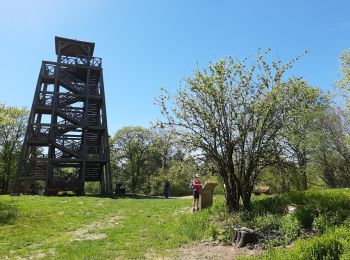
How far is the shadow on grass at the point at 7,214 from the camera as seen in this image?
41.5 feet

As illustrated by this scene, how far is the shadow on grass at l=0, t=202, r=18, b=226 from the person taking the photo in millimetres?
12645

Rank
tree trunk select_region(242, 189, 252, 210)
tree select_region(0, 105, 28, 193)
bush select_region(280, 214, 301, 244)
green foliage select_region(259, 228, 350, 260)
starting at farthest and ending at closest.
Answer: tree select_region(0, 105, 28, 193) → tree trunk select_region(242, 189, 252, 210) → bush select_region(280, 214, 301, 244) → green foliage select_region(259, 228, 350, 260)

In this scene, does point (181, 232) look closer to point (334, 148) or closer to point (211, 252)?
point (211, 252)

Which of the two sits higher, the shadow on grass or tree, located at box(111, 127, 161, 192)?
tree, located at box(111, 127, 161, 192)

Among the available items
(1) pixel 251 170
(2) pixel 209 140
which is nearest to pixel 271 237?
(1) pixel 251 170

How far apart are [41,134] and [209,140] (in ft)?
81.7

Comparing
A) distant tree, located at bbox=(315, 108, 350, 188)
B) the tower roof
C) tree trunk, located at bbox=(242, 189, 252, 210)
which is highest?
the tower roof

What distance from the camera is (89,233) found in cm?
1155

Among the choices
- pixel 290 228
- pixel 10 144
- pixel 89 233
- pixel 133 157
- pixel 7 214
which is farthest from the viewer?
pixel 133 157

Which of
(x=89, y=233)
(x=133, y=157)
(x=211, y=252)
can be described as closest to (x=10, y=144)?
(x=133, y=157)

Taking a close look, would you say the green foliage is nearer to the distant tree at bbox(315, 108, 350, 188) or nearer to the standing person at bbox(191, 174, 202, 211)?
the standing person at bbox(191, 174, 202, 211)

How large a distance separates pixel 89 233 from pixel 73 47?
3001 centimetres

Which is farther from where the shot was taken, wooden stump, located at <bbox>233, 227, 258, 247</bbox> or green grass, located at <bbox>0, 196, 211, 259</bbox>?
green grass, located at <bbox>0, 196, 211, 259</bbox>

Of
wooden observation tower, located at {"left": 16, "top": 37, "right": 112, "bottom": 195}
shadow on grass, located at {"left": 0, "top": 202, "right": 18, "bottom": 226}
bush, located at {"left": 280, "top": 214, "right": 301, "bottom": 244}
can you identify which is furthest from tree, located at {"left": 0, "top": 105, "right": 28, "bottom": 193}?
bush, located at {"left": 280, "top": 214, "right": 301, "bottom": 244}
